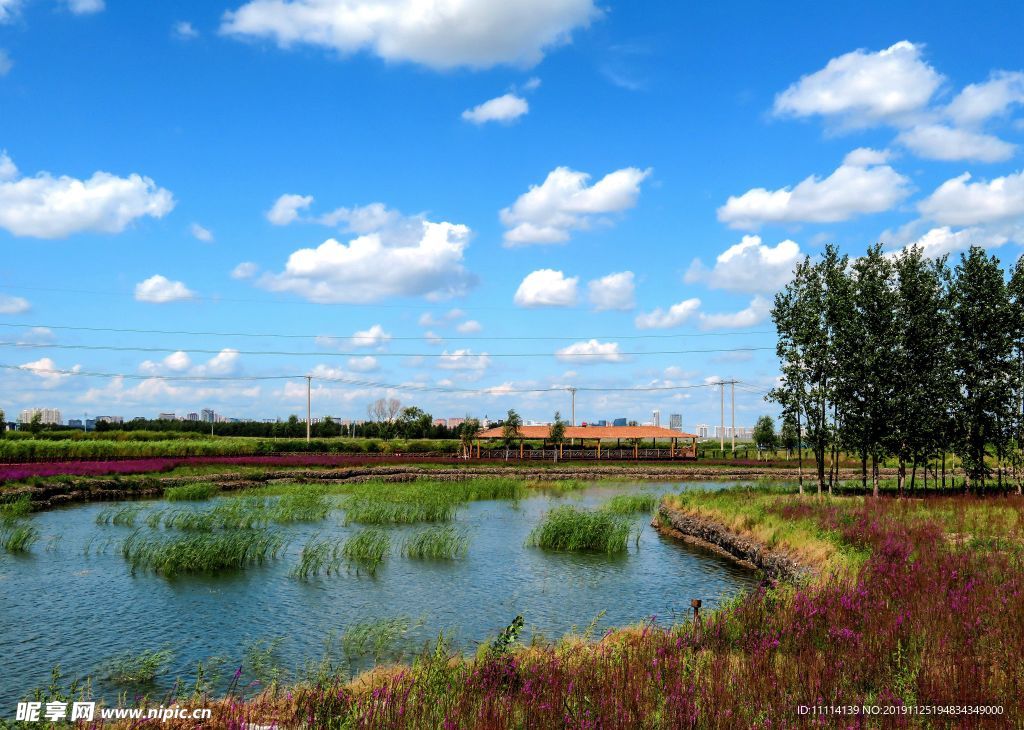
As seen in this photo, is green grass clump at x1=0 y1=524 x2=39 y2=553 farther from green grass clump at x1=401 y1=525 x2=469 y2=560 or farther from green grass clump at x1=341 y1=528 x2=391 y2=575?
green grass clump at x1=401 y1=525 x2=469 y2=560

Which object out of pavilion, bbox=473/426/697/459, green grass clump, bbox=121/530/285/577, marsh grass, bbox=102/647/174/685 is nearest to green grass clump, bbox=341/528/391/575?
green grass clump, bbox=121/530/285/577

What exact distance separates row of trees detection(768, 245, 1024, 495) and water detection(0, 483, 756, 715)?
1138 cm

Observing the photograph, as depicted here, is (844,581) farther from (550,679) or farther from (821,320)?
(821,320)

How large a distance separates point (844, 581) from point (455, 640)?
22.9ft

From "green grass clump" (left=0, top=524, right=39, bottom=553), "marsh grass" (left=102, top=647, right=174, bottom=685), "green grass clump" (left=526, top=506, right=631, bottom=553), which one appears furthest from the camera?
"green grass clump" (left=526, top=506, right=631, bottom=553)

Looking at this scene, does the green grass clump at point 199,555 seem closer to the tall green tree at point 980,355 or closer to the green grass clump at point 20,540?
the green grass clump at point 20,540

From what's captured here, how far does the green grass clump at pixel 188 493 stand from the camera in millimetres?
35603

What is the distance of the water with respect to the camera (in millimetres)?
12367

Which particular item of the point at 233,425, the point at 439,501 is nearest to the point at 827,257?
the point at 439,501

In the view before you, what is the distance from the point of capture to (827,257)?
31453mm

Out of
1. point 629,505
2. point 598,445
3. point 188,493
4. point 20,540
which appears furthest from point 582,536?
point 598,445

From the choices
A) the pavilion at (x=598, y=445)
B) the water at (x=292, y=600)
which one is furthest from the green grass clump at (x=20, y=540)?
the pavilion at (x=598, y=445)

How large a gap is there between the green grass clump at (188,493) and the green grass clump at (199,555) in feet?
51.7

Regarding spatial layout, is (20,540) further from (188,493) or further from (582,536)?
(582,536)
